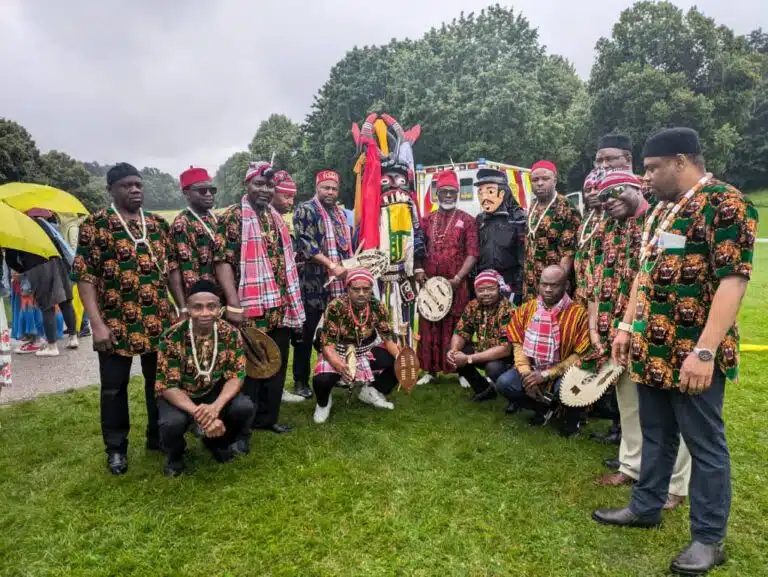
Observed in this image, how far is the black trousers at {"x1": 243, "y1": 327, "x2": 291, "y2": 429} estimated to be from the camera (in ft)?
13.8

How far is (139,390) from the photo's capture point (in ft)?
17.9

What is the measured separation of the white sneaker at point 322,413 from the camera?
450 centimetres

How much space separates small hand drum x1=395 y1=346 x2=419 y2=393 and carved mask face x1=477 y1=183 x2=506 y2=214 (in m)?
1.55

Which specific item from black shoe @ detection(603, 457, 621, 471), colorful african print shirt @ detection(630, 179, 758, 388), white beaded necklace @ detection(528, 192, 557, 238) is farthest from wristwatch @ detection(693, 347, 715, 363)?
white beaded necklace @ detection(528, 192, 557, 238)

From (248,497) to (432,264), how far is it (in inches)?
114

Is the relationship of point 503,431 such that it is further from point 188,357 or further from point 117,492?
point 117,492

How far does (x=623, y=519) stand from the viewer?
9.42 ft

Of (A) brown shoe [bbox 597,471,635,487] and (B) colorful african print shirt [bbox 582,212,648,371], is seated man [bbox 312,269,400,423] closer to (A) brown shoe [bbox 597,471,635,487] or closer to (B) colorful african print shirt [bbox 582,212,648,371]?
(B) colorful african print shirt [bbox 582,212,648,371]

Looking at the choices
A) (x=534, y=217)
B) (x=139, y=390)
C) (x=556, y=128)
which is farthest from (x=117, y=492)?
(x=556, y=128)

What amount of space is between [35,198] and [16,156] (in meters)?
17.0

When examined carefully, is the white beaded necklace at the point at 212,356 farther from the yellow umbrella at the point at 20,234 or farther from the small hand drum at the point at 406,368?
the small hand drum at the point at 406,368

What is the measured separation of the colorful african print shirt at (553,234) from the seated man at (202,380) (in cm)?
250

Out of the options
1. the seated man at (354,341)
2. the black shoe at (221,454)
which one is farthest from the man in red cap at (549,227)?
the black shoe at (221,454)

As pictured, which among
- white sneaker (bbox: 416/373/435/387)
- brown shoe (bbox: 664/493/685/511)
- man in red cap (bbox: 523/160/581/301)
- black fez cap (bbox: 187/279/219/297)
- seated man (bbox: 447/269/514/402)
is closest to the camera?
brown shoe (bbox: 664/493/685/511)
